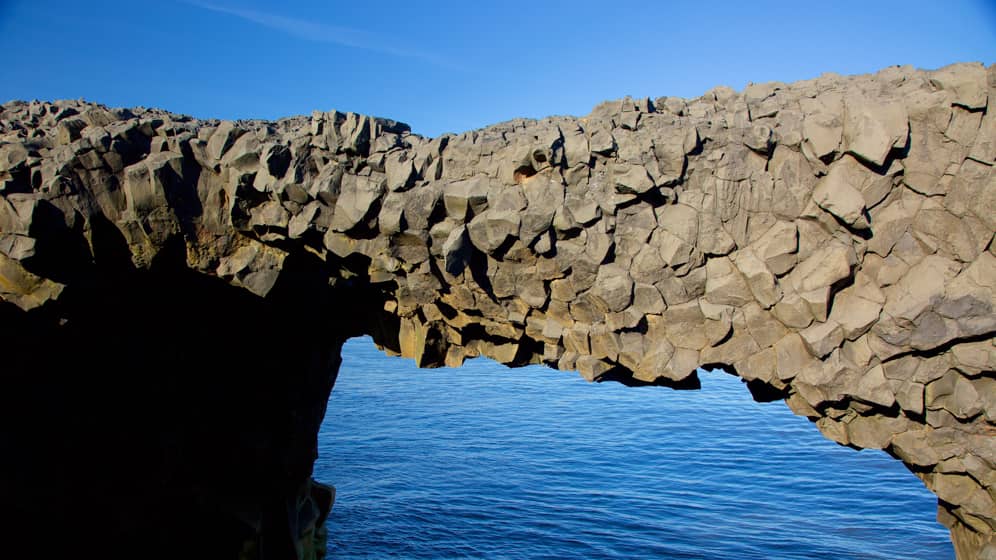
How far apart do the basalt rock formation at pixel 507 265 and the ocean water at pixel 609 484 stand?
19.9 feet

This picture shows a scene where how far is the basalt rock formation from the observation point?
5105 mm

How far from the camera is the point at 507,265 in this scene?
20.3 feet

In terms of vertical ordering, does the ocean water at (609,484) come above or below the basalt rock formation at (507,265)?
below

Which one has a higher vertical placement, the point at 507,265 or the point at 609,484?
the point at 507,265

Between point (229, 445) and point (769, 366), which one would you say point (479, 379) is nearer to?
point (229, 445)

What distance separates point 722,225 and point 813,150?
83cm

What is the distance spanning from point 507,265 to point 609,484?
11913 mm

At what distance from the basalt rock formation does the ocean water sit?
608 centimetres

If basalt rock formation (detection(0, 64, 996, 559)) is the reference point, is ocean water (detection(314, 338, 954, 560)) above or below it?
below

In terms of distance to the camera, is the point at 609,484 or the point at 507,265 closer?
the point at 507,265

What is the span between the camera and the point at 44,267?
6191 mm

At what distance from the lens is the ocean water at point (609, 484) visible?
12.9 metres

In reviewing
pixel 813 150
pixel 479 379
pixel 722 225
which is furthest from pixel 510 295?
pixel 479 379

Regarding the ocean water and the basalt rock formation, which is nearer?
the basalt rock formation
